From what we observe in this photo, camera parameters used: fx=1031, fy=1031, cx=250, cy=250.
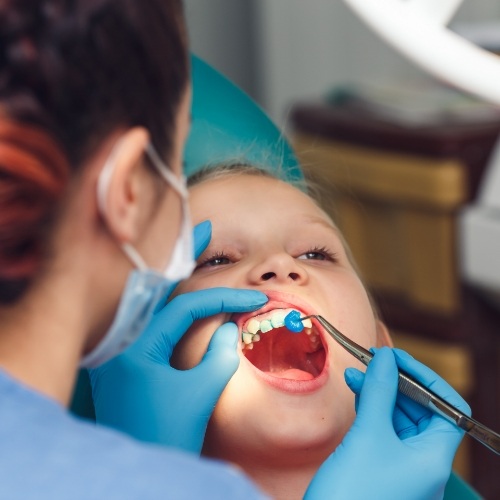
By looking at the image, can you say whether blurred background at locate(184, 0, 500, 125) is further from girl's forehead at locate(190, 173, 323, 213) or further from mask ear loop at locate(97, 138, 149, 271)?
mask ear loop at locate(97, 138, 149, 271)

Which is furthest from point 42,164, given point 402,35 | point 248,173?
point 248,173

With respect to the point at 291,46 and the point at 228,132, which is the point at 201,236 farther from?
the point at 291,46

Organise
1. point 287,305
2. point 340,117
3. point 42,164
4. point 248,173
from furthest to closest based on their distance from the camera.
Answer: point 340,117, point 248,173, point 287,305, point 42,164

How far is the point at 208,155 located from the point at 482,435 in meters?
0.70

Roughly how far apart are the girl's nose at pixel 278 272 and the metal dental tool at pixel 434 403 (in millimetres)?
133

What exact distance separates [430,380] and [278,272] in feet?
0.88

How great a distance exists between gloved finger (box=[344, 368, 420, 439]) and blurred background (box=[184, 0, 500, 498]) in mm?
948

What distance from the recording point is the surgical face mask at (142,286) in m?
1.04

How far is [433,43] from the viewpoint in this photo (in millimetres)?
1182

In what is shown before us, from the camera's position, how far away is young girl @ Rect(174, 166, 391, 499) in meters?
1.35

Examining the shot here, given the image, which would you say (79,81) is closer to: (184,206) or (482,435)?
(184,206)

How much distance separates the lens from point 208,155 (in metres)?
1.68

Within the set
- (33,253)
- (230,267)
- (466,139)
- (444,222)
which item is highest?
(33,253)

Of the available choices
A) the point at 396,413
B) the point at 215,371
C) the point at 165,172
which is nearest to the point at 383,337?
the point at 396,413
